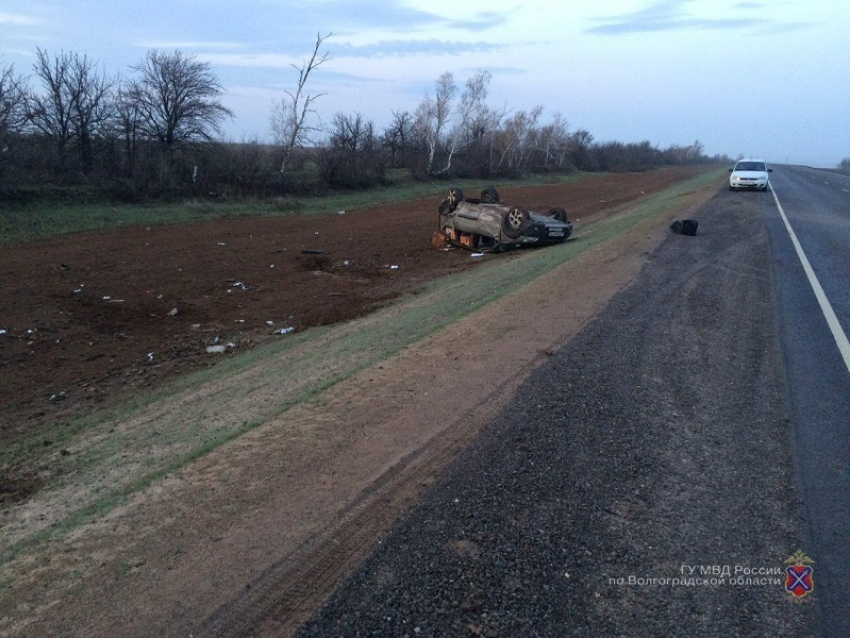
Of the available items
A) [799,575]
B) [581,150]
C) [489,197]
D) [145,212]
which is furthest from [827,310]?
[581,150]

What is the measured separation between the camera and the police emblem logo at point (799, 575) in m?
3.59

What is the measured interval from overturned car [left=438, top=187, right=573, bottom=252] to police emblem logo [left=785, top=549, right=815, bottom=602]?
14.7 m

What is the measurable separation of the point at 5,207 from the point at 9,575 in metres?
22.7

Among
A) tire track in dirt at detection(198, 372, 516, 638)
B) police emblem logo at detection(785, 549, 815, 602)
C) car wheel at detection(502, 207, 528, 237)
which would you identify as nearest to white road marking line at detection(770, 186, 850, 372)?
police emblem logo at detection(785, 549, 815, 602)

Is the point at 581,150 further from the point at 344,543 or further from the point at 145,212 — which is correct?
the point at 344,543

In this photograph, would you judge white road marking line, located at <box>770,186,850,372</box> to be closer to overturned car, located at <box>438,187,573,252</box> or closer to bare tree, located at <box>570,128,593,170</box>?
overturned car, located at <box>438,187,573,252</box>

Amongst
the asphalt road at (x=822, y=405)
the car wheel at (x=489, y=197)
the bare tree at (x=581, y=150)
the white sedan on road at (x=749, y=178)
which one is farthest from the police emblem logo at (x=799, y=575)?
the bare tree at (x=581, y=150)

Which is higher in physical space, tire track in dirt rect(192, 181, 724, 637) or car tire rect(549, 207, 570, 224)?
car tire rect(549, 207, 570, 224)

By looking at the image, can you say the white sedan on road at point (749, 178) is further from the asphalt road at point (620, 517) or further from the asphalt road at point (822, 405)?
the asphalt road at point (620, 517)

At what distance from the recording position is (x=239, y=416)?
7.01 m

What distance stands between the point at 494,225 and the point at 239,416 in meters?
12.9

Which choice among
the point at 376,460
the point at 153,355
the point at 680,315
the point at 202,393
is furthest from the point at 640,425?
the point at 153,355

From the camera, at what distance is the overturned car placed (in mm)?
18281

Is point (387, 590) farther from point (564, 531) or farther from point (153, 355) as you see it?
point (153, 355)
